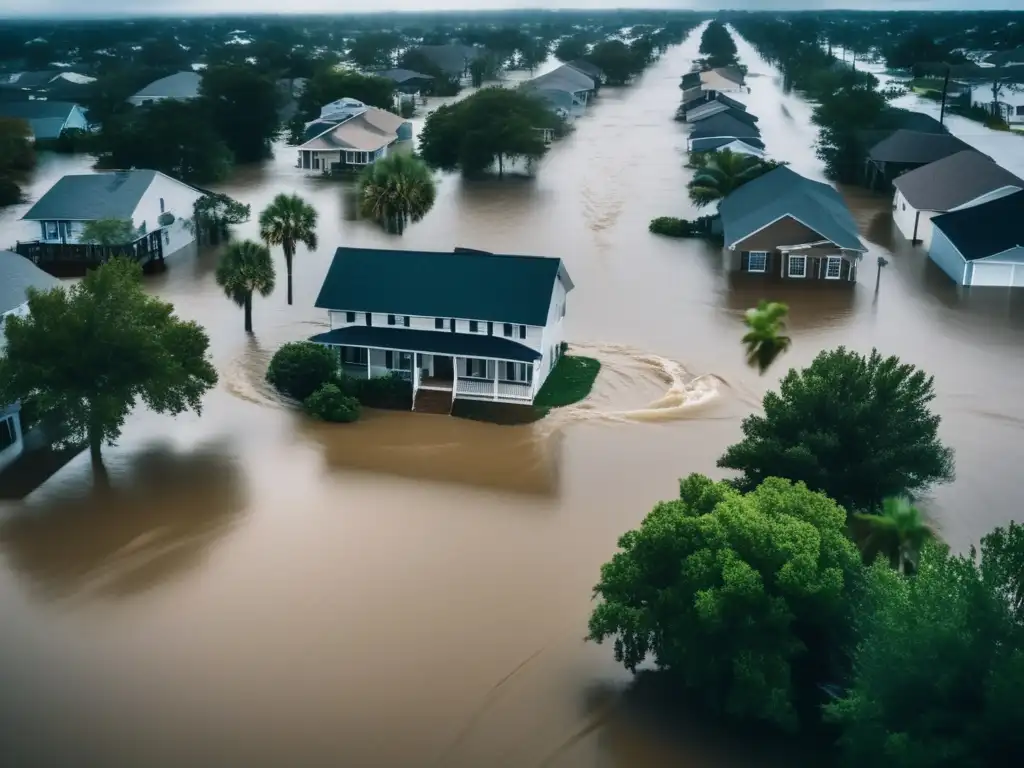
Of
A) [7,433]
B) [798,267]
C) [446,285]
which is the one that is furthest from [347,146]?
[7,433]

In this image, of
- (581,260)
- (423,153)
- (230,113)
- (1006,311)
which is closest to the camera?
(1006,311)

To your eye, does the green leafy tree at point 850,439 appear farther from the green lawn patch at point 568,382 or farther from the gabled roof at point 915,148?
the gabled roof at point 915,148

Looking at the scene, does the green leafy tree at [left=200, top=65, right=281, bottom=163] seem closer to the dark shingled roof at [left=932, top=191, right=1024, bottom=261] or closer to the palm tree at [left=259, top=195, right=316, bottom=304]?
the palm tree at [left=259, top=195, right=316, bottom=304]

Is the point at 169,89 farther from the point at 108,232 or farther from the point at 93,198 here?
the point at 108,232

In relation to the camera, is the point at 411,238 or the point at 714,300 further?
the point at 411,238

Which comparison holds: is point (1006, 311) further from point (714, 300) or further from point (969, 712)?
point (969, 712)

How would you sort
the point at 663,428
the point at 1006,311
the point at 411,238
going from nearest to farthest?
the point at 663,428, the point at 1006,311, the point at 411,238

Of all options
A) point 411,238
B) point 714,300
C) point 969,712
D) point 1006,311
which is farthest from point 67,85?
point 969,712
